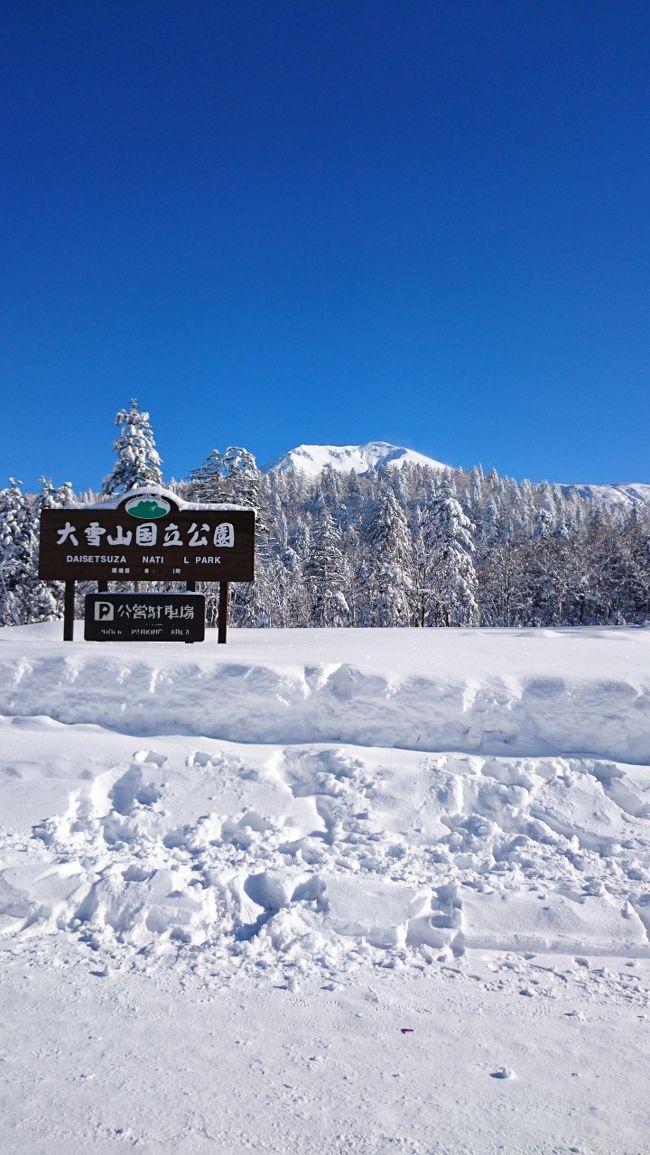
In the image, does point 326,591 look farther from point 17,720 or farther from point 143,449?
point 17,720

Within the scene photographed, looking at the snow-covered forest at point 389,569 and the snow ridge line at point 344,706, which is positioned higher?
the snow-covered forest at point 389,569

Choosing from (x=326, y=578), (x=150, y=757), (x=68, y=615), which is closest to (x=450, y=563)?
(x=326, y=578)

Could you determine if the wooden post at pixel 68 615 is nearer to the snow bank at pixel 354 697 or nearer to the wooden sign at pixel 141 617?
the wooden sign at pixel 141 617

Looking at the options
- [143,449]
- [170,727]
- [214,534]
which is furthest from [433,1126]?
[143,449]

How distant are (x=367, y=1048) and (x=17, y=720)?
6.04m

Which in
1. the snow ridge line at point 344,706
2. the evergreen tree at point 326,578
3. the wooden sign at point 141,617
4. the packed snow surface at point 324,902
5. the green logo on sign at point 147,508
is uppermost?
the evergreen tree at point 326,578

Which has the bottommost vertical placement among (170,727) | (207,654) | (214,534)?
(170,727)

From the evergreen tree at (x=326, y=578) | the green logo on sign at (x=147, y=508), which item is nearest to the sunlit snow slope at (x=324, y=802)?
the green logo on sign at (x=147, y=508)

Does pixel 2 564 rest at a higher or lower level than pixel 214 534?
higher

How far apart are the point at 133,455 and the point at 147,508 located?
17652mm

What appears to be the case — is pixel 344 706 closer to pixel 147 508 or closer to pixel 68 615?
pixel 147 508

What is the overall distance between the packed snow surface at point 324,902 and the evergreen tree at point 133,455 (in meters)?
19.7

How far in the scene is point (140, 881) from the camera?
198 inches

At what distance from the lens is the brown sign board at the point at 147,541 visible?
11.1 m
